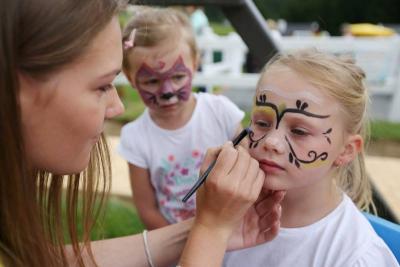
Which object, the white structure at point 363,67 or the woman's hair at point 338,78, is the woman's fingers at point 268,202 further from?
the white structure at point 363,67

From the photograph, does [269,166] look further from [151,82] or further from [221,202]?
[151,82]

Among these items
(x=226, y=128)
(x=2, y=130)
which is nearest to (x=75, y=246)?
(x=2, y=130)

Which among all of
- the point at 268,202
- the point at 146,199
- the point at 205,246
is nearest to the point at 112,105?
the point at 205,246

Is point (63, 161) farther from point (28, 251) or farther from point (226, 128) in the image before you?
point (226, 128)

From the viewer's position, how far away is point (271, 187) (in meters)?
0.94

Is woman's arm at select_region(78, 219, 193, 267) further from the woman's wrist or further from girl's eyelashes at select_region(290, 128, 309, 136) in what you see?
girl's eyelashes at select_region(290, 128, 309, 136)

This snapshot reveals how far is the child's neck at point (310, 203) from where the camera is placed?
1.01 metres

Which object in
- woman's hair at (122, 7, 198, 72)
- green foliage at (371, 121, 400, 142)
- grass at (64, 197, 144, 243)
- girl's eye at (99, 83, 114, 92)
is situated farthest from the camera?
green foliage at (371, 121, 400, 142)

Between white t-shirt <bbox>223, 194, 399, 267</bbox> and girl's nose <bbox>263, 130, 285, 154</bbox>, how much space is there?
20 cm

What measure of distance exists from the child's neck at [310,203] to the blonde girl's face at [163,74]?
1.69 ft

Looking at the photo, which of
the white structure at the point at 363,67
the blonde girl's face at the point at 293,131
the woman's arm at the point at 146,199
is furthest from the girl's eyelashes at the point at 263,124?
the white structure at the point at 363,67

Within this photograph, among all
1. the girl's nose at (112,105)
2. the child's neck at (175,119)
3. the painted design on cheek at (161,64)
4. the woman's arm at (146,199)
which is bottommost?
the woman's arm at (146,199)

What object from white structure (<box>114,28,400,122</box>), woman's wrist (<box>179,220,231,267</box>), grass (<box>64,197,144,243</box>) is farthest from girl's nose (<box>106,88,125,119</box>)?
white structure (<box>114,28,400,122</box>)

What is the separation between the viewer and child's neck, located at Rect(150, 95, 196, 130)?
1.46 metres
